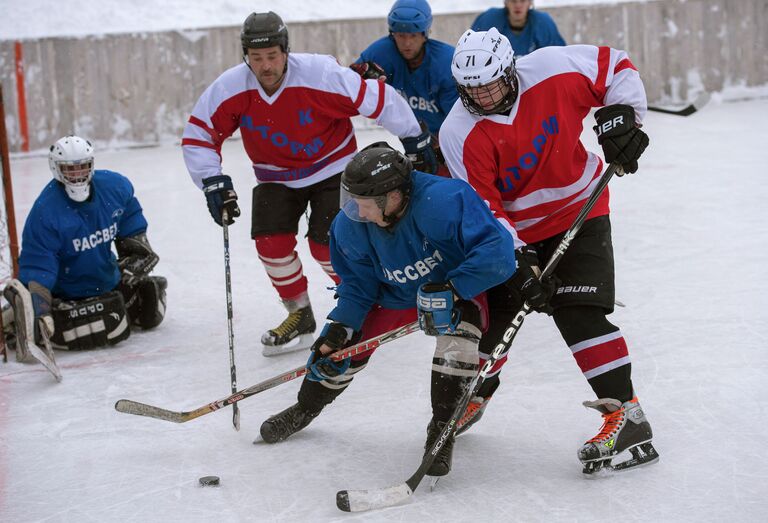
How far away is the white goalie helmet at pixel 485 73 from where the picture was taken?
2664 millimetres

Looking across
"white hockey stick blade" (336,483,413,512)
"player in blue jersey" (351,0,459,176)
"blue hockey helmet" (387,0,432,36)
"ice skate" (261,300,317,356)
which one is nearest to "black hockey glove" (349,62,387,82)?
"player in blue jersey" (351,0,459,176)

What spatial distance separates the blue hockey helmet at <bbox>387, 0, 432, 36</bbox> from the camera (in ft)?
13.7

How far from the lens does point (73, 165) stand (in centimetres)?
409

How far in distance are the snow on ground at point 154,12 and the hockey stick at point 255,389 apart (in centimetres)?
660

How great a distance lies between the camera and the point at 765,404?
3.05 m

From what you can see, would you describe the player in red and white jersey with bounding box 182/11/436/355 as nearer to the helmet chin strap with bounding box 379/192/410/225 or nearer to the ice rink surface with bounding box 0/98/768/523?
the ice rink surface with bounding box 0/98/768/523

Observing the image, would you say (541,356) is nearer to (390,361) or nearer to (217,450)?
(390,361)

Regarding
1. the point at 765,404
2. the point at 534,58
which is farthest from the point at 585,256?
the point at 765,404

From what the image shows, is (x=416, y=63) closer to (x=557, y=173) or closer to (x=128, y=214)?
(x=128, y=214)

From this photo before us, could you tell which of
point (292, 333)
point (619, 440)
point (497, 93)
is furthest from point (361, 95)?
point (619, 440)

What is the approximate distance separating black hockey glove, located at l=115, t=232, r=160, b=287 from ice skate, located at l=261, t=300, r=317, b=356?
65 centimetres

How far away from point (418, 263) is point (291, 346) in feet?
4.94

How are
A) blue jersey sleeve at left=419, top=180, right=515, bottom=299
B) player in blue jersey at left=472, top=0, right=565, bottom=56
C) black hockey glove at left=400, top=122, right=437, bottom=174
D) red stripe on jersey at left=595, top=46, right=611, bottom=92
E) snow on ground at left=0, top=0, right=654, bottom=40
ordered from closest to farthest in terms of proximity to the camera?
blue jersey sleeve at left=419, top=180, right=515, bottom=299, red stripe on jersey at left=595, top=46, right=611, bottom=92, black hockey glove at left=400, top=122, right=437, bottom=174, player in blue jersey at left=472, top=0, right=565, bottom=56, snow on ground at left=0, top=0, right=654, bottom=40

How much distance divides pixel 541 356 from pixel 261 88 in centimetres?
142
